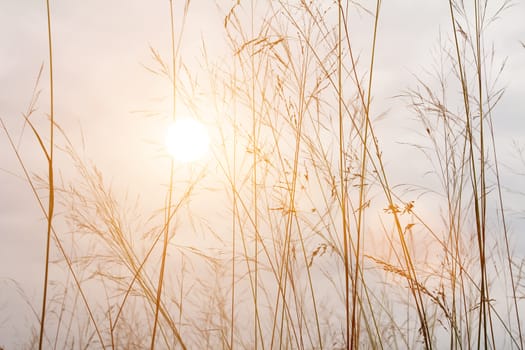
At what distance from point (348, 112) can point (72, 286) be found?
5.09 feet

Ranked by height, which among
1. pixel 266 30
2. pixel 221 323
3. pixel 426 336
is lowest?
pixel 426 336

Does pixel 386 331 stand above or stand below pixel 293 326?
above

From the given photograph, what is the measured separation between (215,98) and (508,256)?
1077mm

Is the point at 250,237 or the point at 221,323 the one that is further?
the point at 221,323

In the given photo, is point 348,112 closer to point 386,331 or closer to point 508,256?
point 508,256

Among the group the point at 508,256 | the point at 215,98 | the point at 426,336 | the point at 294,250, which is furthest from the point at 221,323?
the point at 426,336

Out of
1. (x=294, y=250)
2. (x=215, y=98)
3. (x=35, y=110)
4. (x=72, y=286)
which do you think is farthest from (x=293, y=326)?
(x=72, y=286)

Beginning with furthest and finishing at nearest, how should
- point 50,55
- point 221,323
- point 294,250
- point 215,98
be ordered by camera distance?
point 221,323 < point 215,98 < point 294,250 < point 50,55

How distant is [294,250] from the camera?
1952mm

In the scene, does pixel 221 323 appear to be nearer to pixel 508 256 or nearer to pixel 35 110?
pixel 508 256

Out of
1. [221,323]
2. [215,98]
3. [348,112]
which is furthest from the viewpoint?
[221,323]

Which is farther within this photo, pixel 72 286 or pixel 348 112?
pixel 72 286

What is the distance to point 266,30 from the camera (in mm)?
2010

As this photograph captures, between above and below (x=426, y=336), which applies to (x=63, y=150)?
above
